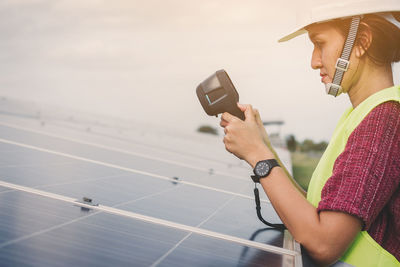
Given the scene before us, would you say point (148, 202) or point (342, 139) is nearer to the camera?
point (342, 139)

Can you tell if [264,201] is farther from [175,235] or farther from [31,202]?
[31,202]

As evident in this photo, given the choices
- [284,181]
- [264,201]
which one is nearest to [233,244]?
[284,181]

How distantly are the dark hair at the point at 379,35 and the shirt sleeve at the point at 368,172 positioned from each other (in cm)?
38

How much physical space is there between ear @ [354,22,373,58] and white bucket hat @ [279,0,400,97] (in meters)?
0.05

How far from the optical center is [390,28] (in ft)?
6.56

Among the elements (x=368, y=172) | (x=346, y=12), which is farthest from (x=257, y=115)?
(x=368, y=172)

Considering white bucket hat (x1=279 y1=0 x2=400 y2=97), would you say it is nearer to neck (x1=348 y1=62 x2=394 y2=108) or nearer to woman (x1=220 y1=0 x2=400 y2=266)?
woman (x1=220 y1=0 x2=400 y2=266)

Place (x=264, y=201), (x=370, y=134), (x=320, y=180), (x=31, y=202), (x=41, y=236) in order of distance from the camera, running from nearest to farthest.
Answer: (x=370, y=134) < (x=41, y=236) < (x=320, y=180) < (x=31, y=202) < (x=264, y=201)

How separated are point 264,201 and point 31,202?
241cm

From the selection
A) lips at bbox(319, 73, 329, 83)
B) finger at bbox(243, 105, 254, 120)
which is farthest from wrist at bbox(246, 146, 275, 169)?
lips at bbox(319, 73, 329, 83)

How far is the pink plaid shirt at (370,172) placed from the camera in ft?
5.59

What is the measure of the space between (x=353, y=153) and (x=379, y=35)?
67 cm

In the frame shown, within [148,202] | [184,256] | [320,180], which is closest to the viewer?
[184,256]

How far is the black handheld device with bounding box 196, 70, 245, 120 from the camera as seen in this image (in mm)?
2398
